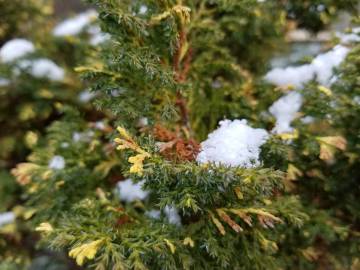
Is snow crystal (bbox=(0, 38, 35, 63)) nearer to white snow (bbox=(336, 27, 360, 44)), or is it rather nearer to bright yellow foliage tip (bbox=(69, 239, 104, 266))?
bright yellow foliage tip (bbox=(69, 239, 104, 266))

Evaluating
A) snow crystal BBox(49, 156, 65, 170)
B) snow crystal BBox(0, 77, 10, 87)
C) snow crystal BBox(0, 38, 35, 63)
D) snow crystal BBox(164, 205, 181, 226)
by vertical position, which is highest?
snow crystal BBox(0, 38, 35, 63)

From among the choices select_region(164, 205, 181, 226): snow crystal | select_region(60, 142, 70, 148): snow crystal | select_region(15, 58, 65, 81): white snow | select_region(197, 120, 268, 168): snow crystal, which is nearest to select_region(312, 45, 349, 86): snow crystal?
select_region(197, 120, 268, 168): snow crystal

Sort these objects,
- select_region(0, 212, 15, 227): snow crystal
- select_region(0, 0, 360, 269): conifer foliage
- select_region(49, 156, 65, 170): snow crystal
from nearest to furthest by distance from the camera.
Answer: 1. select_region(0, 0, 360, 269): conifer foliage
2. select_region(49, 156, 65, 170): snow crystal
3. select_region(0, 212, 15, 227): snow crystal

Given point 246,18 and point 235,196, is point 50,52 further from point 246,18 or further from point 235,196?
point 235,196

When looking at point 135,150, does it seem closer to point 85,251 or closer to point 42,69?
point 85,251

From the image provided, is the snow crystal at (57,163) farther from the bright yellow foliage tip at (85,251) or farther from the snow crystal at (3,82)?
the bright yellow foliage tip at (85,251)

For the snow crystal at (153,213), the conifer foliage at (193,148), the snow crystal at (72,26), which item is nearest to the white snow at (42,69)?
the conifer foliage at (193,148)
